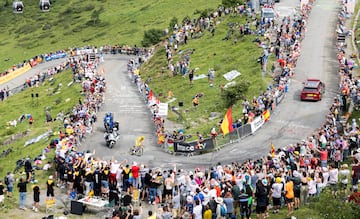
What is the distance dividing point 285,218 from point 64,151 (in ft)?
49.2

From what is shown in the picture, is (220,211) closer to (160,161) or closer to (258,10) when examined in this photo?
(160,161)

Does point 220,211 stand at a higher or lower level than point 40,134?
higher

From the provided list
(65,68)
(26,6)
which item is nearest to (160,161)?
(65,68)

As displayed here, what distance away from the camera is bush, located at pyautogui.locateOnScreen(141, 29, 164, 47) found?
95.9 m

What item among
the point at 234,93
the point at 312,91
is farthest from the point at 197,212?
the point at 234,93

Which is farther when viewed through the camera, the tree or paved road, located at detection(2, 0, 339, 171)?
the tree

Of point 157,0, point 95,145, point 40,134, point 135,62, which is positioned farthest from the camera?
point 157,0

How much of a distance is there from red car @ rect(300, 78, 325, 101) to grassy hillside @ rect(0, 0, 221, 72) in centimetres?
5155

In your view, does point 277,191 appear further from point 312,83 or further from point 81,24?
point 81,24

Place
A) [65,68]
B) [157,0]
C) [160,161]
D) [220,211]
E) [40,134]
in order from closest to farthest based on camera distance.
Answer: [220,211] < [160,161] < [40,134] < [65,68] < [157,0]

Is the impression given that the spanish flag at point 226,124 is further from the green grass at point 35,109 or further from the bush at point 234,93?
the green grass at point 35,109

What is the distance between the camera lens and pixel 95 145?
46.5 meters

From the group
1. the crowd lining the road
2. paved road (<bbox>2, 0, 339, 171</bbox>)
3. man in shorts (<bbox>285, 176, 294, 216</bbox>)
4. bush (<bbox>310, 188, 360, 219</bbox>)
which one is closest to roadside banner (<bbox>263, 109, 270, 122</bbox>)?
paved road (<bbox>2, 0, 339, 171</bbox>)

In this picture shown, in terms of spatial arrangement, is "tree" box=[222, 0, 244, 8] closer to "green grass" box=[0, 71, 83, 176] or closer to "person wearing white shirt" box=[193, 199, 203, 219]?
"green grass" box=[0, 71, 83, 176]
